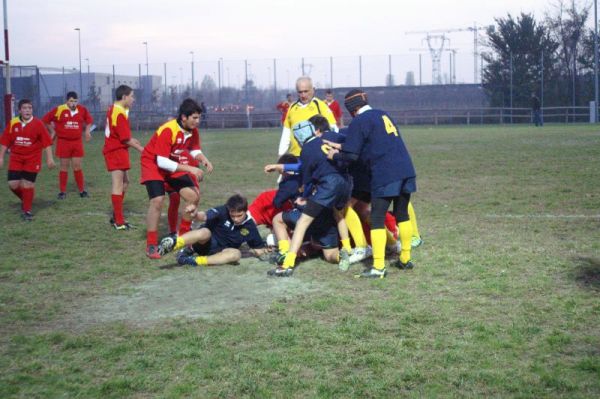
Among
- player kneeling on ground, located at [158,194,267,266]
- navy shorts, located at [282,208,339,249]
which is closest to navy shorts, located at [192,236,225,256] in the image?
player kneeling on ground, located at [158,194,267,266]

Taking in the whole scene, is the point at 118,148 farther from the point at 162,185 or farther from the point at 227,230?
the point at 227,230

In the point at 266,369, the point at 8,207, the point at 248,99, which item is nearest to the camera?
the point at 266,369

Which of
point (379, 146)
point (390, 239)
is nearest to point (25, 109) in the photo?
point (390, 239)

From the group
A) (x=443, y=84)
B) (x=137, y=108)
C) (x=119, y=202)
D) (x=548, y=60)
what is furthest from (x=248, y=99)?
(x=119, y=202)

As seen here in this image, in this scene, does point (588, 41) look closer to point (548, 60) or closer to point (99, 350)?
point (548, 60)

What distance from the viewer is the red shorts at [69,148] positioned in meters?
14.6

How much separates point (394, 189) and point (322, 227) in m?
1.23

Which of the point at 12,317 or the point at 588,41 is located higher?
the point at 588,41

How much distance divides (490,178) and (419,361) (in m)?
11.4

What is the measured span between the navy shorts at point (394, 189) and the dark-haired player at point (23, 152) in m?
6.87

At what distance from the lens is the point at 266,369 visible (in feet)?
16.2

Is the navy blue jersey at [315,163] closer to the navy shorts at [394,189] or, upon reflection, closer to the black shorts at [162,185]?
the navy shorts at [394,189]

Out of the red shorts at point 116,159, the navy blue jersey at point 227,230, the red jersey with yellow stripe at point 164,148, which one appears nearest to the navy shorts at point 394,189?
the navy blue jersey at point 227,230

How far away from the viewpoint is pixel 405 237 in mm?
7742
